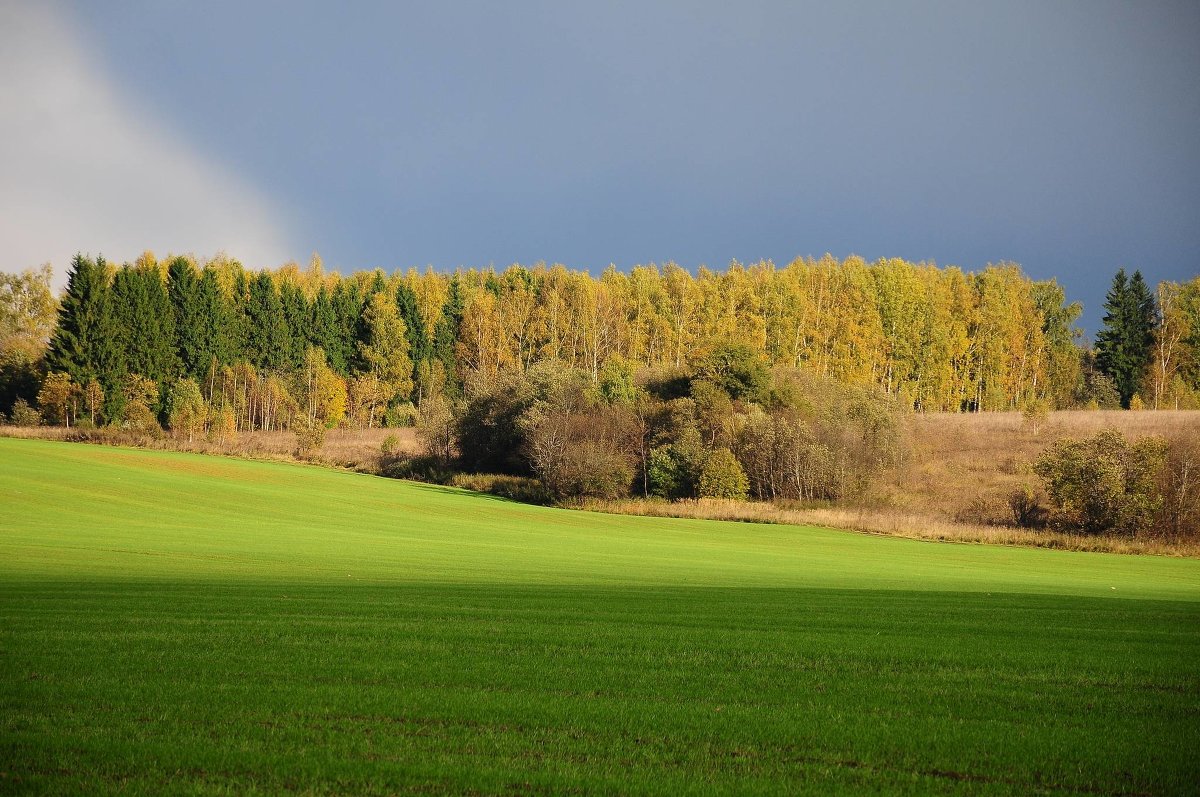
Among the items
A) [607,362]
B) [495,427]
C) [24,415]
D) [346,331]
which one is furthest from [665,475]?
[346,331]

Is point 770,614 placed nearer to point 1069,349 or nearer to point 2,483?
point 2,483

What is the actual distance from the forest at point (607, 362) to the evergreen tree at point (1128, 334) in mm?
272

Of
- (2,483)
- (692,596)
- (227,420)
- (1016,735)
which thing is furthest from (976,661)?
(227,420)

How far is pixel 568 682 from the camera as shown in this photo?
30.1 ft

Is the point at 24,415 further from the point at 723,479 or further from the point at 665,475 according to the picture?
the point at 723,479

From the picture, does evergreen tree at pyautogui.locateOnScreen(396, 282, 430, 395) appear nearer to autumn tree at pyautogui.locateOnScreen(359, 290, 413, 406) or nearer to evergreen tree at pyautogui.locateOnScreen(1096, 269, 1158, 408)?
autumn tree at pyautogui.locateOnScreen(359, 290, 413, 406)

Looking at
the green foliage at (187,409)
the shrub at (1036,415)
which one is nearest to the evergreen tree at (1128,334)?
the shrub at (1036,415)

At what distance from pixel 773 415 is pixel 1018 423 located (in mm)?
28107

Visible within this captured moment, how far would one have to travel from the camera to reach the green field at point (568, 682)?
648 cm

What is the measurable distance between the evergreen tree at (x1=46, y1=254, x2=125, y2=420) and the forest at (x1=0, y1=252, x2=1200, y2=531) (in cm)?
19

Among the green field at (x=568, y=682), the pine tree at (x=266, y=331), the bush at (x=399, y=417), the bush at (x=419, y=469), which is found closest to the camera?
the green field at (x=568, y=682)

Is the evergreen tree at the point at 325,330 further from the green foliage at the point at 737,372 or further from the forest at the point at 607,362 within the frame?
the green foliage at the point at 737,372

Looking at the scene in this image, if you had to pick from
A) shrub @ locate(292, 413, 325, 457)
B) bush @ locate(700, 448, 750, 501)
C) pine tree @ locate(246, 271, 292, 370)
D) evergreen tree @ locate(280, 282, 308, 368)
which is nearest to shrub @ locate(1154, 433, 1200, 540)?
bush @ locate(700, 448, 750, 501)

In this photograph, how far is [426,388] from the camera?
109 metres
